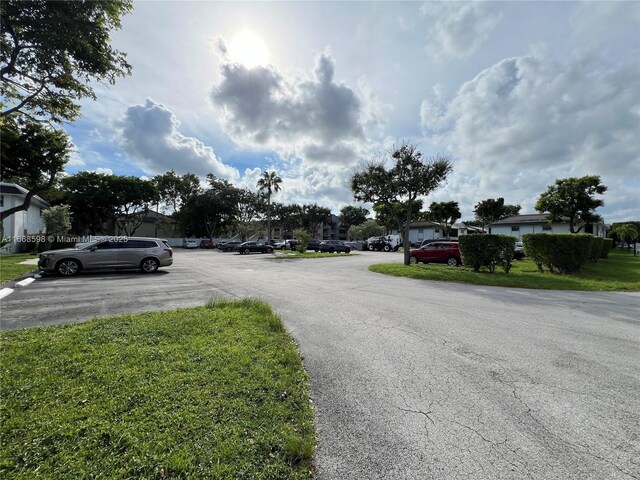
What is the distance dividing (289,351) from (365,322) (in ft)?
7.44

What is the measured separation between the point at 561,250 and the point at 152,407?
18.1 meters

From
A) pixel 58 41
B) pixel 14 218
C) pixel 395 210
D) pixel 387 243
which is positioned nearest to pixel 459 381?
pixel 58 41

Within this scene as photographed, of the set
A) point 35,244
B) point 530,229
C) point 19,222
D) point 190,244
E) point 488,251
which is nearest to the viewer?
point 488,251

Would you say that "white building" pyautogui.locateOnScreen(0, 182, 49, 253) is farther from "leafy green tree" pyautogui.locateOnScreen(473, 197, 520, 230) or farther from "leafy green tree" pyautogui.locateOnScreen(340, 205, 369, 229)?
"leafy green tree" pyautogui.locateOnScreen(340, 205, 369, 229)

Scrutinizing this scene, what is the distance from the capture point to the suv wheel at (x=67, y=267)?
11.9m

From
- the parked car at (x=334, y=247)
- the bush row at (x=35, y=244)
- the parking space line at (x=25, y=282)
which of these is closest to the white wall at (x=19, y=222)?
the bush row at (x=35, y=244)

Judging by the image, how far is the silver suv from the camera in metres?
11.8

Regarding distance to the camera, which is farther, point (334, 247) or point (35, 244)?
point (334, 247)

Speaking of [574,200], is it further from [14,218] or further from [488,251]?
[14,218]

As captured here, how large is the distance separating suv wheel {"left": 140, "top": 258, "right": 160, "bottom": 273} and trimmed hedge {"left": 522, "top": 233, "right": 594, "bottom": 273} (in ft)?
63.0

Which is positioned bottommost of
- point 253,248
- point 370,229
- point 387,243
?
point 253,248

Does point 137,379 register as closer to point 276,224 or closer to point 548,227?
point 548,227

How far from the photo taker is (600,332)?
5.52 meters

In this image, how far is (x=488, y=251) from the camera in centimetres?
1498
